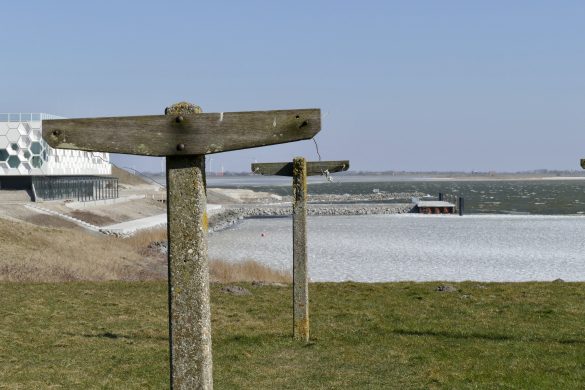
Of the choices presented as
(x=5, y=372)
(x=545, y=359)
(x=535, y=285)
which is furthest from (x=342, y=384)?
(x=535, y=285)

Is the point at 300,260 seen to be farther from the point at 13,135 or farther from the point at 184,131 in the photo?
the point at 13,135

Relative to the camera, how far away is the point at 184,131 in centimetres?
593

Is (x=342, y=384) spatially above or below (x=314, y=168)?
below

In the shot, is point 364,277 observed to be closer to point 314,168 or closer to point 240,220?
point 314,168

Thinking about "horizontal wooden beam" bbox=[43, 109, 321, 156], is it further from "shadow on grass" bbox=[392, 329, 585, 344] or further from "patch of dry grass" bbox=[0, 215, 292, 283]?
"patch of dry grass" bbox=[0, 215, 292, 283]

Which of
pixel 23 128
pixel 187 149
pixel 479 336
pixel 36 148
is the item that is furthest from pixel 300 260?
pixel 23 128

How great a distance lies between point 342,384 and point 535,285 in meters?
11.7

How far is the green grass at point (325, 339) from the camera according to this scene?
10.7 m

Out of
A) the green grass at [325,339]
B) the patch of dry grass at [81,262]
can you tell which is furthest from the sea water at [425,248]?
the green grass at [325,339]

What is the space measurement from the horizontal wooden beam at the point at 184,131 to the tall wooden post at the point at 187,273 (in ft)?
0.46

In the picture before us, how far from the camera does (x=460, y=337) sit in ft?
43.6

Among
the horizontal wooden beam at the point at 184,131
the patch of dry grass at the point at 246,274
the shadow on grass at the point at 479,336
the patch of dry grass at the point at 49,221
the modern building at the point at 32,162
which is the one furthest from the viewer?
the modern building at the point at 32,162

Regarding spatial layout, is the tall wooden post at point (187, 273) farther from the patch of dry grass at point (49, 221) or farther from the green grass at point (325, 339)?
the patch of dry grass at point (49, 221)

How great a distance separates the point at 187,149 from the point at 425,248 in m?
40.4
